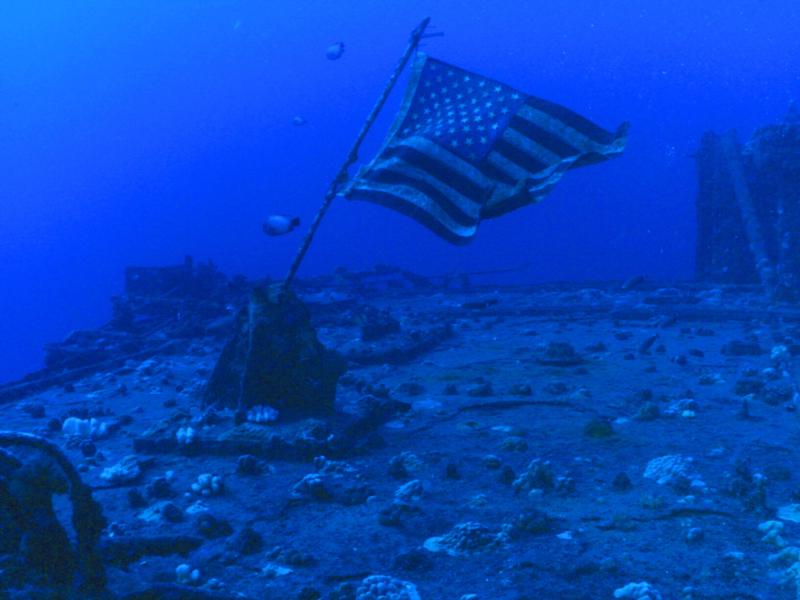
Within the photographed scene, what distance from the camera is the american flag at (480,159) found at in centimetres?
807

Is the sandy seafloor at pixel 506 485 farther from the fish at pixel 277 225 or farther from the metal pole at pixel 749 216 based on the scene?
the metal pole at pixel 749 216

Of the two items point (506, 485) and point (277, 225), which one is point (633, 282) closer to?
point (277, 225)

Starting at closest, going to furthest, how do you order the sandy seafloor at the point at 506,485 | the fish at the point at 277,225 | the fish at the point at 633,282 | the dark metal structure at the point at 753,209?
the sandy seafloor at the point at 506,485, the fish at the point at 277,225, the dark metal structure at the point at 753,209, the fish at the point at 633,282

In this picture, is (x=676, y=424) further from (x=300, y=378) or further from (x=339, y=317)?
(x=339, y=317)

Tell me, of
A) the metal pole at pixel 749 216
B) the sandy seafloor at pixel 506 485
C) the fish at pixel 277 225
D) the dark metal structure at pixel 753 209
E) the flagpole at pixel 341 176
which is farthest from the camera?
the metal pole at pixel 749 216

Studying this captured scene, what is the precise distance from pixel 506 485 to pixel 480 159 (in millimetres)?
4006

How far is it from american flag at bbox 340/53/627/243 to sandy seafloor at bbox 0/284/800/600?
9.84ft

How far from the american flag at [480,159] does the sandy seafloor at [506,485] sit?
3000 mm

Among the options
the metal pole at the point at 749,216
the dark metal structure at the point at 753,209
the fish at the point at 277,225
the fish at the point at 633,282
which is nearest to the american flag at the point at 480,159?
the fish at the point at 277,225

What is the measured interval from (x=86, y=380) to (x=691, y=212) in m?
199

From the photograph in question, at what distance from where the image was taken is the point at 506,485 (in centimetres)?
707

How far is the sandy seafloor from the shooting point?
17.1ft

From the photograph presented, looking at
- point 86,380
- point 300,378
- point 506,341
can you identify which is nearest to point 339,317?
point 506,341

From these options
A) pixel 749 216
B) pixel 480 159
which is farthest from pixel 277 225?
pixel 749 216
